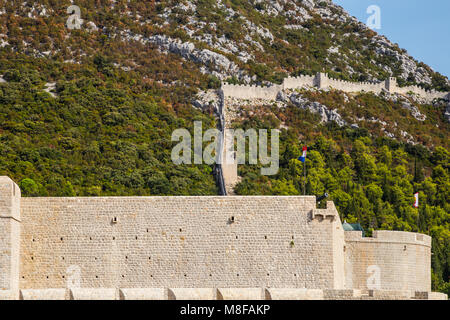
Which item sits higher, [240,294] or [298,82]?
[298,82]

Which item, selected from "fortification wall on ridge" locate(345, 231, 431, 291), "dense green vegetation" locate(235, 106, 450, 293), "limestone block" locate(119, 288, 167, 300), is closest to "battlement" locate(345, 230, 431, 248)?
"fortification wall on ridge" locate(345, 231, 431, 291)

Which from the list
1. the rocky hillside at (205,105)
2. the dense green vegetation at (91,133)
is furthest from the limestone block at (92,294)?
the rocky hillside at (205,105)

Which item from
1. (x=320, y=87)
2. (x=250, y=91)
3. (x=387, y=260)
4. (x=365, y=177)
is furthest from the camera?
(x=320, y=87)

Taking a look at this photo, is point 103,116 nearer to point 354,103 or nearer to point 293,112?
point 293,112

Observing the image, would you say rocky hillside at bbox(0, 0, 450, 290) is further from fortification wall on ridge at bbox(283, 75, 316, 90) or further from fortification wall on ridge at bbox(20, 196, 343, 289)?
fortification wall on ridge at bbox(20, 196, 343, 289)

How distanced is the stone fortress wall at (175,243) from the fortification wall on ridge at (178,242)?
0.10 ft

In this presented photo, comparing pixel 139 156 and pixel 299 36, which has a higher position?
pixel 299 36

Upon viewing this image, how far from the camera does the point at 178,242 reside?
35500mm

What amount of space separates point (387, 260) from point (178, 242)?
29.0 ft

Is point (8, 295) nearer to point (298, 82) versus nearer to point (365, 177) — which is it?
point (365, 177)

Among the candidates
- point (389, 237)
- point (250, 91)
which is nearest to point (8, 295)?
point (389, 237)

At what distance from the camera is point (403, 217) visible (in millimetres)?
67062
